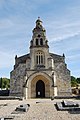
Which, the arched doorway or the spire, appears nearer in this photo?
the arched doorway

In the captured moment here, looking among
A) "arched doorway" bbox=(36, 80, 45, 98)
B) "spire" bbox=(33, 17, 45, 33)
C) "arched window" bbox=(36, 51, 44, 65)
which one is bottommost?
"arched doorway" bbox=(36, 80, 45, 98)

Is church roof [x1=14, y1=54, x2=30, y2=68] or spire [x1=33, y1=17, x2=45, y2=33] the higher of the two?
spire [x1=33, y1=17, x2=45, y2=33]

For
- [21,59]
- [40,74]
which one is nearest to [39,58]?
[40,74]

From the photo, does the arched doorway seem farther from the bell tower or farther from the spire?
the spire

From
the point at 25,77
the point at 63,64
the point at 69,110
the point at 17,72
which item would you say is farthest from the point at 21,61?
the point at 69,110

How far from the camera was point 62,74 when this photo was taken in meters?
37.5

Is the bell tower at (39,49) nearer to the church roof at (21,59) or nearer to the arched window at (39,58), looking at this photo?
the arched window at (39,58)

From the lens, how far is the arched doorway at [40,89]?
36844 mm

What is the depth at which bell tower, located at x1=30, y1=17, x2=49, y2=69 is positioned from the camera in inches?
1464

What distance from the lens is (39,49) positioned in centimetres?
3775

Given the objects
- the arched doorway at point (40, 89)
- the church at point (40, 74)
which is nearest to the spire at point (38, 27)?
the church at point (40, 74)

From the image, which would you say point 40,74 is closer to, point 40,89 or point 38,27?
point 40,89

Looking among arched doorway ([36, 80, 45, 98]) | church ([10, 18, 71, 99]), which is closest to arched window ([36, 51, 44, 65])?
church ([10, 18, 71, 99])

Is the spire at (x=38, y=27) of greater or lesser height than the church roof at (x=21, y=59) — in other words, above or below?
above
